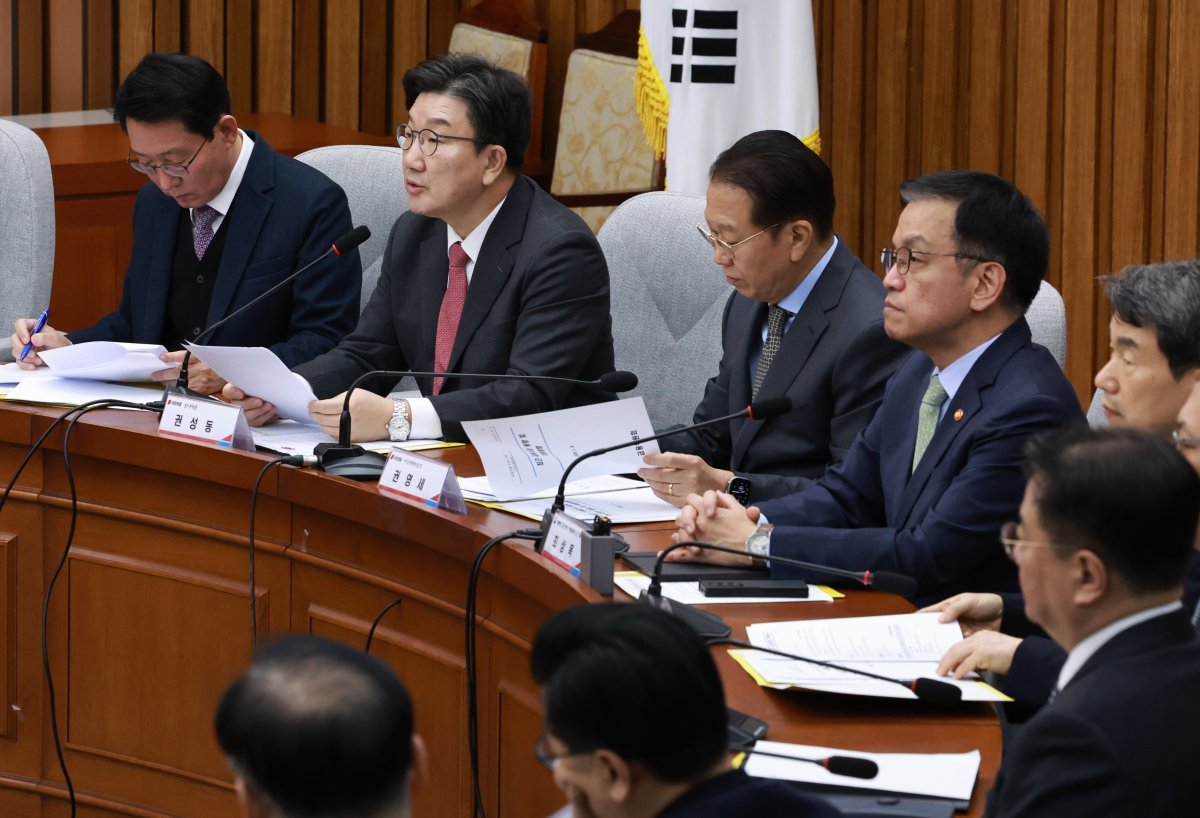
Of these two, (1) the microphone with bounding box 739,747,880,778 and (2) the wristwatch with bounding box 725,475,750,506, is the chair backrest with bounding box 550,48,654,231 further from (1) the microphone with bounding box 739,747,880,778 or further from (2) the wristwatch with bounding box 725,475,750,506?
(1) the microphone with bounding box 739,747,880,778

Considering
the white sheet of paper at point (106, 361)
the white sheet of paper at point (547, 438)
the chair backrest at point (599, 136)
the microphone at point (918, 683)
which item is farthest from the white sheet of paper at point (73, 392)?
the chair backrest at point (599, 136)

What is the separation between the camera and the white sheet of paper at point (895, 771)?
1.59m

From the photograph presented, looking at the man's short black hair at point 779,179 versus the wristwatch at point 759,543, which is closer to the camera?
the wristwatch at point 759,543

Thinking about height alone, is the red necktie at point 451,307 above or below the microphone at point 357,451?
above

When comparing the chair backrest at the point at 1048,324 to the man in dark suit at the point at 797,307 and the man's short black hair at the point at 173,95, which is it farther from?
the man's short black hair at the point at 173,95

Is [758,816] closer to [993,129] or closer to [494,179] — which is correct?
[494,179]

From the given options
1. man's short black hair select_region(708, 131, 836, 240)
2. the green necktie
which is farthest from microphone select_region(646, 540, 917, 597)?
man's short black hair select_region(708, 131, 836, 240)

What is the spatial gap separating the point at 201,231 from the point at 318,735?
9.29 ft

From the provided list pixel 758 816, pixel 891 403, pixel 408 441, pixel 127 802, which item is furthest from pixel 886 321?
pixel 127 802

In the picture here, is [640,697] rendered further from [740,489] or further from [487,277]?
[487,277]

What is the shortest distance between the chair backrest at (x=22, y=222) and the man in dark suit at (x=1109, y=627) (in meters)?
3.21

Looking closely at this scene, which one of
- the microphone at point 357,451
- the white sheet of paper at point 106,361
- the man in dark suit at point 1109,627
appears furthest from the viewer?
the white sheet of paper at point 106,361

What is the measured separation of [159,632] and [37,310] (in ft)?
5.08

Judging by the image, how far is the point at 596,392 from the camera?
11.3ft
